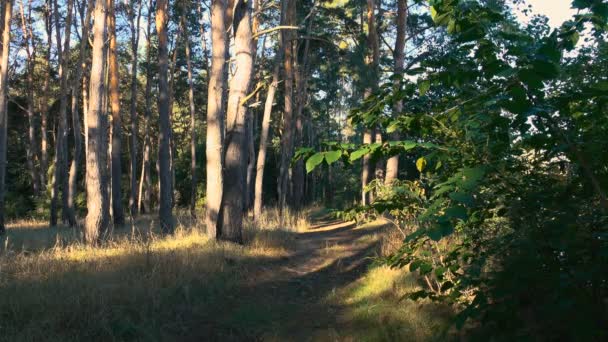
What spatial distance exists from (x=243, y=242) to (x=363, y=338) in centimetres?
580

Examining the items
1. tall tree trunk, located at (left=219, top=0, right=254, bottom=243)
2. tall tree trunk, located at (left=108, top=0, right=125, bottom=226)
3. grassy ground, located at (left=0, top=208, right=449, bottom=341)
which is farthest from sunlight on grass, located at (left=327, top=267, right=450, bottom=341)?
tall tree trunk, located at (left=108, top=0, right=125, bottom=226)

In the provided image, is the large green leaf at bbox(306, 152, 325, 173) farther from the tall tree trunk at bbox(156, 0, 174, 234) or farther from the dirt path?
the tall tree trunk at bbox(156, 0, 174, 234)

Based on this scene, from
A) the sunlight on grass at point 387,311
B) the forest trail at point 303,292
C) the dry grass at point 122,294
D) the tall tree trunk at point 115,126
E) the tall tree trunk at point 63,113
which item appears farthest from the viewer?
the tall tree trunk at point 115,126

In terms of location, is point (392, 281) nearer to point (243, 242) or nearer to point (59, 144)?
point (243, 242)

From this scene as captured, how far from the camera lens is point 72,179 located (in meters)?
20.0

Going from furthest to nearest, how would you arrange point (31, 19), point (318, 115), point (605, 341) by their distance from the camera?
point (318, 115), point (31, 19), point (605, 341)

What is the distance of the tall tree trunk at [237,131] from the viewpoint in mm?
10312

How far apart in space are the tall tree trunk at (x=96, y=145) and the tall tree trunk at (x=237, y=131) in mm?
3146

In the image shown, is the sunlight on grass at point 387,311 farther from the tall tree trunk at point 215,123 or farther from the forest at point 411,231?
the tall tree trunk at point 215,123

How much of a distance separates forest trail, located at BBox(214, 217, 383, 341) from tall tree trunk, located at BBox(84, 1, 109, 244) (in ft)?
15.1

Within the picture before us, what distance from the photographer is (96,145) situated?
11.5 metres

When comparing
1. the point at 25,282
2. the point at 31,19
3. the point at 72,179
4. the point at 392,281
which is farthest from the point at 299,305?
the point at 31,19

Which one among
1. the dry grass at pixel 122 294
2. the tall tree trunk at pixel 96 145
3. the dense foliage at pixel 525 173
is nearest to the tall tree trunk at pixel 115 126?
the tall tree trunk at pixel 96 145

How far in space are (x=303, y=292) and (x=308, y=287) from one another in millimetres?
346
